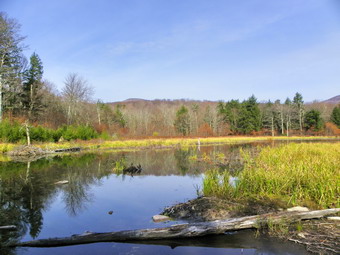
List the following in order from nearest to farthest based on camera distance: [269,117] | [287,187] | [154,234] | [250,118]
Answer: [154,234] → [287,187] → [250,118] → [269,117]

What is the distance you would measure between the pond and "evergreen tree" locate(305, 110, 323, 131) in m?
47.6

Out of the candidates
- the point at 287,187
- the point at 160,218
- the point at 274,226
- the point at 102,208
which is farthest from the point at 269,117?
the point at 274,226

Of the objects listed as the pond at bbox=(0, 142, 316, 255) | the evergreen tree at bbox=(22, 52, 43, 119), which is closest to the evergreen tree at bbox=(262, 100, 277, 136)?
the evergreen tree at bbox=(22, 52, 43, 119)

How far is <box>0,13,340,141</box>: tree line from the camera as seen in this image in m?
29.8

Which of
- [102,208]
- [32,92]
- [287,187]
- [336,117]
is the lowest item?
[102,208]

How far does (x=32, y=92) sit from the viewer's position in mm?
37812

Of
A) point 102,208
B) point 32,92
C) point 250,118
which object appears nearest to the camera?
point 102,208

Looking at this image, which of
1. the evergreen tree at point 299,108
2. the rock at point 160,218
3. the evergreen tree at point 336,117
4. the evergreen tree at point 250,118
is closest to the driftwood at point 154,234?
the rock at point 160,218

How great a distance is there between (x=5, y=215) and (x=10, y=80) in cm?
2914

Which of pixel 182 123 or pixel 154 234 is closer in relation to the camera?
pixel 154 234

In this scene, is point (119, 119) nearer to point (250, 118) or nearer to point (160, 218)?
point (250, 118)

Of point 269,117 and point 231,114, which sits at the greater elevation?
point 231,114

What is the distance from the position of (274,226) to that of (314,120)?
54.8 meters

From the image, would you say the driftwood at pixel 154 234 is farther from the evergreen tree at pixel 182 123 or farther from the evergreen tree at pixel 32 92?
the evergreen tree at pixel 182 123
